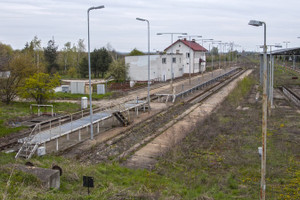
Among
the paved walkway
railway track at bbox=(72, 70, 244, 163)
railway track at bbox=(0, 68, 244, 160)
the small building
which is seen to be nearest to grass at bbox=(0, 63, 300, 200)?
the paved walkway

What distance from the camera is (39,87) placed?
25.8 meters

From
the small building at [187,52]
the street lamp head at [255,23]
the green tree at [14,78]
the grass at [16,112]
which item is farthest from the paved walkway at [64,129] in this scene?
the small building at [187,52]

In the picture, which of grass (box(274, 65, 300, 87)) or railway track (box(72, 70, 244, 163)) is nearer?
railway track (box(72, 70, 244, 163))

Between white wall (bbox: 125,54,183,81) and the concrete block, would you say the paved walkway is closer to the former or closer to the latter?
the concrete block

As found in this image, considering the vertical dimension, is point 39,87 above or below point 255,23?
below

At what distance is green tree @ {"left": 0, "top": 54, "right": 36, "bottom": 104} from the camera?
28.7 m

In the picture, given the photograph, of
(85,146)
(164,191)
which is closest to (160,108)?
(85,146)

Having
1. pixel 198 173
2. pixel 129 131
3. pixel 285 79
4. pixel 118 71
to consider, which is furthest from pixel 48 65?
pixel 198 173

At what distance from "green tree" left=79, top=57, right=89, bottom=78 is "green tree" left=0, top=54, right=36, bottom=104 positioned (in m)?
26.5

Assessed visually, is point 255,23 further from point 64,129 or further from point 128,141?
point 64,129

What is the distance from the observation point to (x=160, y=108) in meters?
28.8

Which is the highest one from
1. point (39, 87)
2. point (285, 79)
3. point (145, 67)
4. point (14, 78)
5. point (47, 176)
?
point (145, 67)

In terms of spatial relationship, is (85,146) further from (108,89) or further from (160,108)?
(108,89)

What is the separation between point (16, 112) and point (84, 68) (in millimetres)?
33588
